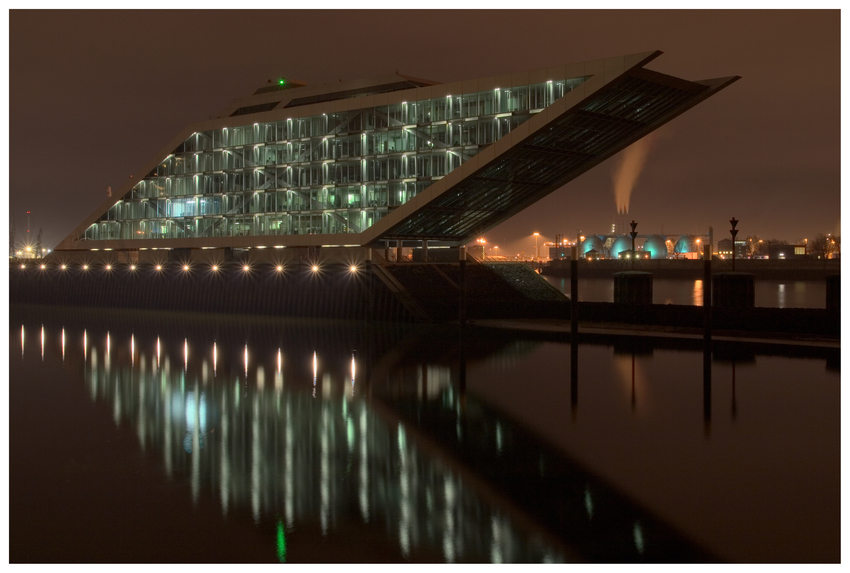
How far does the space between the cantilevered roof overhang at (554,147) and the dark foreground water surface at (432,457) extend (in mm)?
12885

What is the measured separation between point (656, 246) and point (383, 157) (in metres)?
150

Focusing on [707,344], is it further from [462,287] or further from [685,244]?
[685,244]

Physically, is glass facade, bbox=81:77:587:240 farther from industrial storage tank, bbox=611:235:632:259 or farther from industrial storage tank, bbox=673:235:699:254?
industrial storage tank, bbox=673:235:699:254

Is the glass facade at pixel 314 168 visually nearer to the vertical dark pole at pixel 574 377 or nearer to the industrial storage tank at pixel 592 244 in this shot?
the vertical dark pole at pixel 574 377

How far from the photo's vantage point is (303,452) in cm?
1468

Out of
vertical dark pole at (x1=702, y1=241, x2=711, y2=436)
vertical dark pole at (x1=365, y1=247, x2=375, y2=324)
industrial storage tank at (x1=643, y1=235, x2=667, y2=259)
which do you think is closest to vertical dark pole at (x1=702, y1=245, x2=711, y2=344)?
vertical dark pole at (x1=702, y1=241, x2=711, y2=436)

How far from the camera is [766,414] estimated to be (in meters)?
17.9

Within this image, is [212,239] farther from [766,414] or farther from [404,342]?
[766,414]

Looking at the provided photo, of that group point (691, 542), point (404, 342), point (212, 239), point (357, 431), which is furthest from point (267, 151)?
point (691, 542)

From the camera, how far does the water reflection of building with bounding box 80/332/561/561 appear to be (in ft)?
35.0

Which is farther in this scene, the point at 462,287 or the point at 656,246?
the point at 656,246

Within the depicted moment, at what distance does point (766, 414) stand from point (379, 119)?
95.7 ft

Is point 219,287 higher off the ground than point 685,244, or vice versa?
point 685,244

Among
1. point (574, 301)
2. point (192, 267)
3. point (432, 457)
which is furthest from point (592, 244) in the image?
point (432, 457)
